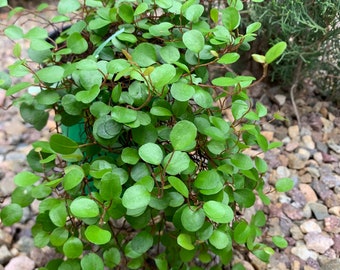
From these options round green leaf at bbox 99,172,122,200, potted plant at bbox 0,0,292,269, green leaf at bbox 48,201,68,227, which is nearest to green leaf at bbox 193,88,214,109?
potted plant at bbox 0,0,292,269

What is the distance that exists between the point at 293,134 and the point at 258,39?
0.40 metres

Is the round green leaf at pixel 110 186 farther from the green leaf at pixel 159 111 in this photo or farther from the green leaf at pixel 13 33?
the green leaf at pixel 13 33

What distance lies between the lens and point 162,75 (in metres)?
0.90

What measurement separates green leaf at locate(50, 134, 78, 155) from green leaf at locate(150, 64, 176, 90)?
0.21 metres

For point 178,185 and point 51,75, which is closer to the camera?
point 178,185

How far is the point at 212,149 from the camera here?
0.99m

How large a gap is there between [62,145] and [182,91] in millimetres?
266

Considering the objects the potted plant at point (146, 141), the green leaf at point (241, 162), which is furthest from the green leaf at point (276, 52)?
the green leaf at point (241, 162)

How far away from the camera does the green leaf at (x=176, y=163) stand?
2.93ft

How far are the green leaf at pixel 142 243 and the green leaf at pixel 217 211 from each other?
0.62 ft

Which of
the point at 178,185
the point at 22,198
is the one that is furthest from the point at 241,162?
the point at 22,198

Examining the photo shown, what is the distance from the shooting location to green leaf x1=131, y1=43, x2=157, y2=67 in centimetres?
100

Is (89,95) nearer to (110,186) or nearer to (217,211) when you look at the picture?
(110,186)

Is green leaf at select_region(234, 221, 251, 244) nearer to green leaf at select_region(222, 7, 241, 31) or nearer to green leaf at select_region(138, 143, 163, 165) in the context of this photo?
green leaf at select_region(138, 143, 163, 165)
